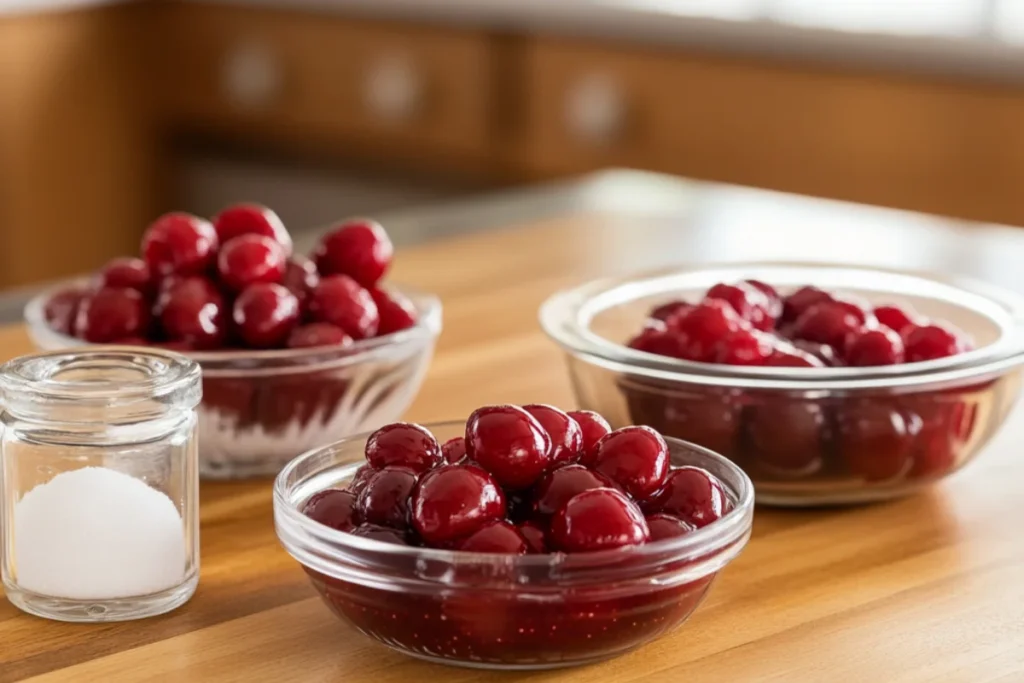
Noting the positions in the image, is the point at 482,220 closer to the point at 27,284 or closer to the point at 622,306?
the point at 622,306

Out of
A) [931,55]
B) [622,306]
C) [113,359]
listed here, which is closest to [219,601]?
[113,359]

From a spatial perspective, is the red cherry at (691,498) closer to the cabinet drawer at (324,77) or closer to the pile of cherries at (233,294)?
the pile of cherries at (233,294)

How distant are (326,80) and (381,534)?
9.21 feet

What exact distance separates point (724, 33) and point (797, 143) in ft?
0.75

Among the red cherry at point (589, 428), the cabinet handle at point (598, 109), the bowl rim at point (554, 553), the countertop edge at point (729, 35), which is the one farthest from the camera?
the cabinet handle at point (598, 109)

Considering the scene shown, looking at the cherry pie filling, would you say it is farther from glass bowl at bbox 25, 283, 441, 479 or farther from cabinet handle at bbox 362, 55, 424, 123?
cabinet handle at bbox 362, 55, 424, 123

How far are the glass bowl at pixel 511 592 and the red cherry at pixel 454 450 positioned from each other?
8cm

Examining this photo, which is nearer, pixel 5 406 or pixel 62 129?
pixel 5 406

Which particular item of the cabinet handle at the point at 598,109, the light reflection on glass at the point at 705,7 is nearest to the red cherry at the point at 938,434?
the light reflection on glass at the point at 705,7

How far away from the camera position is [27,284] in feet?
11.8

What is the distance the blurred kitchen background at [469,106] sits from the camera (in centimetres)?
267

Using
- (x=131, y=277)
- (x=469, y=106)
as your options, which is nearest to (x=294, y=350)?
(x=131, y=277)

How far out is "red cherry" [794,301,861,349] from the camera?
1.04 m

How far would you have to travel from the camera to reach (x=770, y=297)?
1127 millimetres
